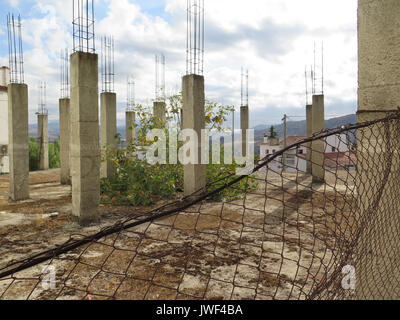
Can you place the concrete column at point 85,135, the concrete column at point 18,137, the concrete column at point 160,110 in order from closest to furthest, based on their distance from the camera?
the concrete column at point 85,135
the concrete column at point 18,137
the concrete column at point 160,110

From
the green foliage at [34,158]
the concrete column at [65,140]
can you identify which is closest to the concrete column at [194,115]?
the concrete column at [65,140]

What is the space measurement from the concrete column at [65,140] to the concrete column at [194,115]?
5708mm

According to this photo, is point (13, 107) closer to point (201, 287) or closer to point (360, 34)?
point (201, 287)

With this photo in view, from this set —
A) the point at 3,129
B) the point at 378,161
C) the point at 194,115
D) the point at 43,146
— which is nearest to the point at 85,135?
the point at 194,115

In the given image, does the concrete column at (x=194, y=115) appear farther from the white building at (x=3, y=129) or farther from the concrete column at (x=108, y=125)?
the white building at (x=3, y=129)

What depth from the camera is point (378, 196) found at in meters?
2.16

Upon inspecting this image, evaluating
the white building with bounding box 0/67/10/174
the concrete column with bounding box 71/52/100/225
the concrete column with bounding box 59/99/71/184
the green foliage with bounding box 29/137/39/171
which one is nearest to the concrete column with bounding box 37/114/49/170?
the green foliage with bounding box 29/137/39/171

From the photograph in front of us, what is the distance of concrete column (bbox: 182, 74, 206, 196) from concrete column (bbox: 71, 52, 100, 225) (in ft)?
7.99

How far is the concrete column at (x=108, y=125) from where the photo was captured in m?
10.6

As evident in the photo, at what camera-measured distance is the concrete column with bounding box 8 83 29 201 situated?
9039 millimetres

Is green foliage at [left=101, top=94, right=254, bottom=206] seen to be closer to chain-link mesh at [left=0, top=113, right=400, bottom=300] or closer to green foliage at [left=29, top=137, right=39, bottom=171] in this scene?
chain-link mesh at [left=0, top=113, right=400, bottom=300]

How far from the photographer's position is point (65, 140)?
12117mm

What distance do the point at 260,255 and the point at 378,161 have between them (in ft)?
9.24
